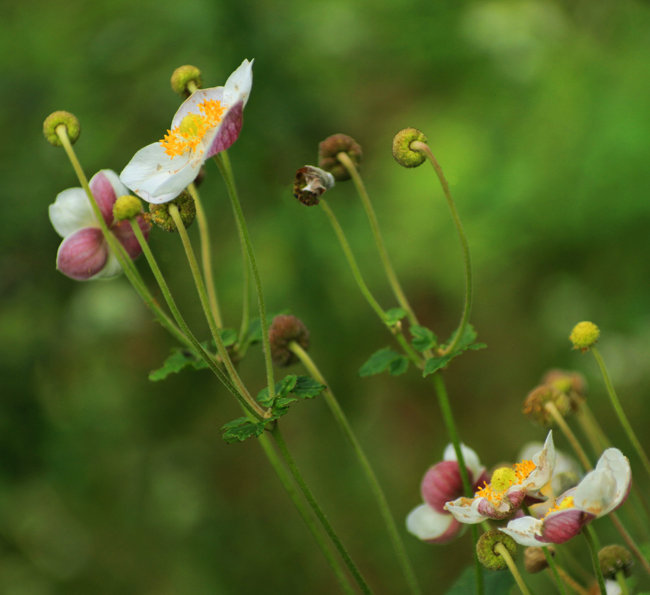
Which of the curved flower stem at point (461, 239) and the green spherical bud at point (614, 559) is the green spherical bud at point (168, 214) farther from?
the green spherical bud at point (614, 559)

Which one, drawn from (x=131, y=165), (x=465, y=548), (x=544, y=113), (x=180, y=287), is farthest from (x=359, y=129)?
(x=131, y=165)

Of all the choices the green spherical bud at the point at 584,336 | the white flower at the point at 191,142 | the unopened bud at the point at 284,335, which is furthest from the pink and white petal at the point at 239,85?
the green spherical bud at the point at 584,336

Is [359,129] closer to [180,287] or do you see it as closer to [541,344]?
[541,344]

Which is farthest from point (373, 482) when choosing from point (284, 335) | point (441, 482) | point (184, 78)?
point (184, 78)

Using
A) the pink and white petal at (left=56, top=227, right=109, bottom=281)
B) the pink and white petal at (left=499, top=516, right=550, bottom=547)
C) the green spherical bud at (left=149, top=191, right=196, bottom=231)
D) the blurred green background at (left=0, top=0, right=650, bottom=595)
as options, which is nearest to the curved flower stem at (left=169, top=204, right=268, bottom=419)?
the green spherical bud at (left=149, top=191, right=196, bottom=231)

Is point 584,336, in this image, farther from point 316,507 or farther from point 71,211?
point 71,211

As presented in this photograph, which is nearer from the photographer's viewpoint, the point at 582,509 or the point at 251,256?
the point at 582,509
